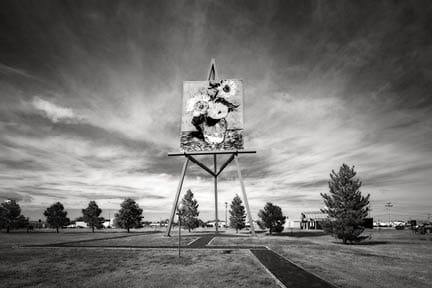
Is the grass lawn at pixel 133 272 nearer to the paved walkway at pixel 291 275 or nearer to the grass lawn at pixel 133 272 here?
the grass lawn at pixel 133 272

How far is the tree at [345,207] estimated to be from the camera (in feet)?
72.9

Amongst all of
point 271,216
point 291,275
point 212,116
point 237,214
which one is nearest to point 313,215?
point 237,214

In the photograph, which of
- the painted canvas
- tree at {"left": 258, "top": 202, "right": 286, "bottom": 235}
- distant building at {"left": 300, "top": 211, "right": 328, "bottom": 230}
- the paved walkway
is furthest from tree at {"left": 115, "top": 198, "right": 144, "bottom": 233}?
distant building at {"left": 300, "top": 211, "right": 328, "bottom": 230}

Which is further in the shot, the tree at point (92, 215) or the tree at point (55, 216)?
the tree at point (92, 215)

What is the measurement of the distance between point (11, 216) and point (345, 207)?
57.9m

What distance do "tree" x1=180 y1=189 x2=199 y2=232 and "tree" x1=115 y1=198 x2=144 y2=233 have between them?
9.11m

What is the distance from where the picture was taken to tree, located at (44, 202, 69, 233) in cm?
5034

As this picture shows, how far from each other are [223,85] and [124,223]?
117 feet

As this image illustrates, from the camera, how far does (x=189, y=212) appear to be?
4644 centimetres

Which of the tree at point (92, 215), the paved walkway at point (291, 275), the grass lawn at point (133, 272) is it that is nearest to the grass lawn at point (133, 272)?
the grass lawn at point (133, 272)

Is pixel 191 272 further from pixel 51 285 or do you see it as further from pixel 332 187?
pixel 332 187

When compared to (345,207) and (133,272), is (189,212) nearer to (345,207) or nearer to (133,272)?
(345,207)

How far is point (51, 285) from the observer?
809 cm

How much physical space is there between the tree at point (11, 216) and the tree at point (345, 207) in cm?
5544
